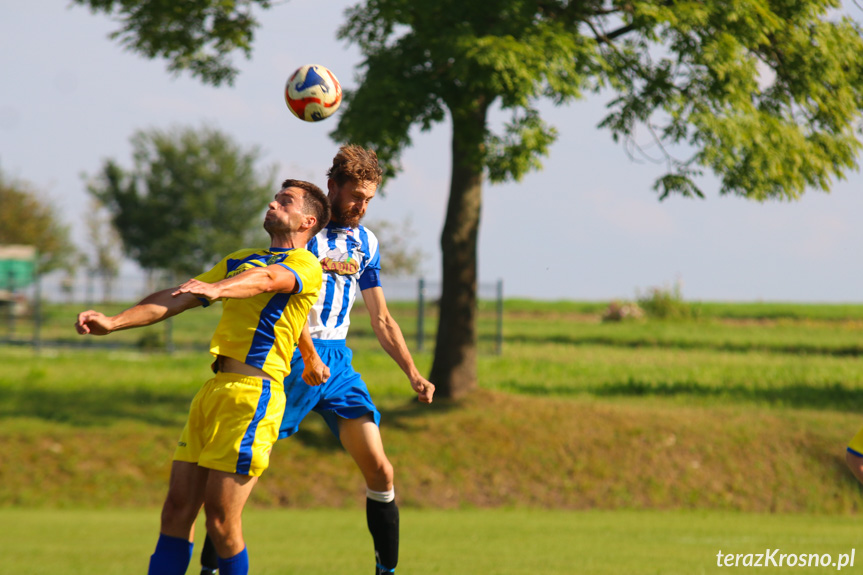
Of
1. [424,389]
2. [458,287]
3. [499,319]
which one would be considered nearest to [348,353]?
[424,389]

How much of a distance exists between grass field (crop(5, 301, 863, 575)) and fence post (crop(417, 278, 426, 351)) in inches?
157

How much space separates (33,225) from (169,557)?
2295 inches

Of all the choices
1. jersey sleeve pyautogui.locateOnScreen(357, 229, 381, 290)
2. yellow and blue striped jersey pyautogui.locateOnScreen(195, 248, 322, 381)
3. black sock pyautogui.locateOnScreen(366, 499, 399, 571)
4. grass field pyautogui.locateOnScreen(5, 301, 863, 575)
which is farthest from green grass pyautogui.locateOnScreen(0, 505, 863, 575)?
yellow and blue striped jersey pyautogui.locateOnScreen(195, 248, 322, 381)

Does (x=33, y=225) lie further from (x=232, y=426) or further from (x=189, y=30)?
(x=232, y=426)

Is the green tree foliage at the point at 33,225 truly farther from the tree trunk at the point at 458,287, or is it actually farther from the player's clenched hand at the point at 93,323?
the player's clenched hand at the point at 93,323

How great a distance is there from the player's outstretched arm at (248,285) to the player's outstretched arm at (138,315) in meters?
0.08

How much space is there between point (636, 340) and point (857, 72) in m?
17.4

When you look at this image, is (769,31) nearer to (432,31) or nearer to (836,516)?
(432,31)

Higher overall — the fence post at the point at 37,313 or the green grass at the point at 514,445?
the fence post at the point at 37,313

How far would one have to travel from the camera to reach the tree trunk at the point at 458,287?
15797 mm

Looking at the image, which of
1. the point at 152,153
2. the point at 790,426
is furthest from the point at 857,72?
the point at 152,153

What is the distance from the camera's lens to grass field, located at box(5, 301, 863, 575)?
30.0ft

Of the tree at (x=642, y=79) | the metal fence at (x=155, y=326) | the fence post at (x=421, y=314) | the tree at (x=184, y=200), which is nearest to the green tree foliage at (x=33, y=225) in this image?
the tree at (x=184, y=200)

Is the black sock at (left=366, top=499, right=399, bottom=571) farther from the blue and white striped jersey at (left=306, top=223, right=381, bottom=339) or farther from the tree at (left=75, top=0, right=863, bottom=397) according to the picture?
the tree at (left=75, top=0, right=863, bottom=397)
